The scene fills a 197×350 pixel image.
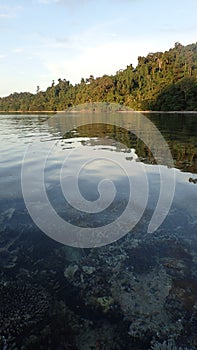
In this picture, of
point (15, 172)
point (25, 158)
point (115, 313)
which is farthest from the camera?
point (25, 158)

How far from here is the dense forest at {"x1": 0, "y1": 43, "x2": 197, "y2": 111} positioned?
3223 inches

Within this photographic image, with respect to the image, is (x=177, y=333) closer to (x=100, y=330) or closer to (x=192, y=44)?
(x=100, y=330)

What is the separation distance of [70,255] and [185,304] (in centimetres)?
233

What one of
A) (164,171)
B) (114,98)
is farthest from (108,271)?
(114,98)

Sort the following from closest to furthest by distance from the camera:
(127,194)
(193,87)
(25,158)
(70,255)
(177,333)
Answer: (177,333) < (70,255) < (127,194) < (25,158) < (193,87)

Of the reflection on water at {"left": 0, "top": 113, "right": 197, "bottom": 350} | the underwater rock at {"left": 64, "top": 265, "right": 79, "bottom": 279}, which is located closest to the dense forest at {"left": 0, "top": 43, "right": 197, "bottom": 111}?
the reflection on water at {"left": 0, "top": 113, "right": 197, "bottom": 350}

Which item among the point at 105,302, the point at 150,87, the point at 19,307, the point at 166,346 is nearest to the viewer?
the point at 166,346

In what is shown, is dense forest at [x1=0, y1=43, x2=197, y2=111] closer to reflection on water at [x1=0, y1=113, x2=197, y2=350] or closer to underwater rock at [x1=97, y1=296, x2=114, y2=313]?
reflection on water at [x1=0, y1=113, x2=197, y2=350]

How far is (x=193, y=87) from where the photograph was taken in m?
78.0

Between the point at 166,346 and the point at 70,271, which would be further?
the point at 70,271

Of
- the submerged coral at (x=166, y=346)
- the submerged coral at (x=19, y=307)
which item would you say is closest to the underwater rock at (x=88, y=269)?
the submerged coral at (x=19, y=307)

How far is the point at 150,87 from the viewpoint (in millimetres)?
113062

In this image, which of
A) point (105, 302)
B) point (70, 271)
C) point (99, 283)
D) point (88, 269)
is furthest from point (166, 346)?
point (70, 271)

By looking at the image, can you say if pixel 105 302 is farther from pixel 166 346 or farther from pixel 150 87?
pixel 150 87
